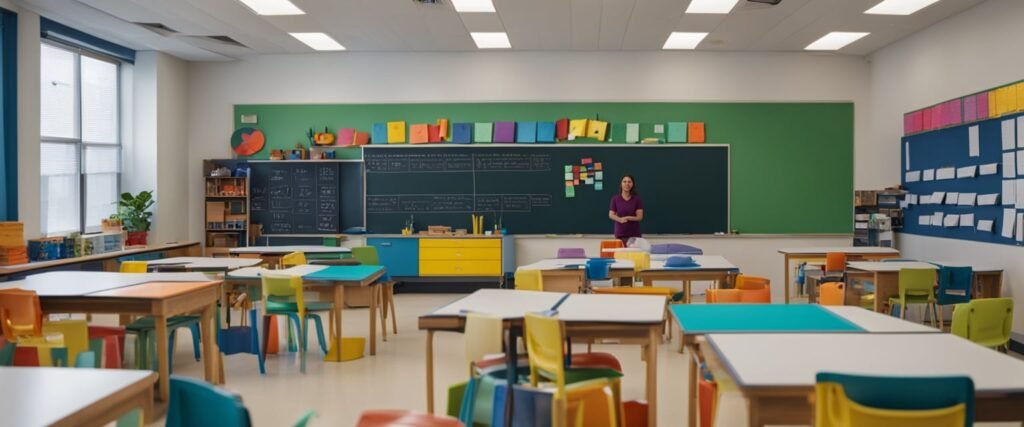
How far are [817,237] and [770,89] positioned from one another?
2.17 m

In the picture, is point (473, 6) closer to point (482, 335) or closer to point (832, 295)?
point (832, 295)

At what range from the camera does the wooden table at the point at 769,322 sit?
3.45 m

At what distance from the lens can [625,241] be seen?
9.34 metres

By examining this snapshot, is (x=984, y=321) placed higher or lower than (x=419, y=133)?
lower

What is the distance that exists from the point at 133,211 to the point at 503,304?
24.3ft

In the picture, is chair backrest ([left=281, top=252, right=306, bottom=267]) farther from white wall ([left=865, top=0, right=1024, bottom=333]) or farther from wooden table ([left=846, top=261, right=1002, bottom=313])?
white wall ([left=865, top=0, right=1024, bottom=333])

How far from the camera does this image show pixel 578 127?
10.8m

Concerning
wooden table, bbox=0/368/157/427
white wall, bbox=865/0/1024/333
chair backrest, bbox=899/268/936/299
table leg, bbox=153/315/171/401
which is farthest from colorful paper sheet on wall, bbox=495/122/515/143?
wooden table, bbox=0/368/157/427

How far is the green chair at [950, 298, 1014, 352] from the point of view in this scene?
4363 mm

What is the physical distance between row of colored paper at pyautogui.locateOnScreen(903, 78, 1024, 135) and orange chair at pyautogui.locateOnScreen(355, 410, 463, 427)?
714 centimetres

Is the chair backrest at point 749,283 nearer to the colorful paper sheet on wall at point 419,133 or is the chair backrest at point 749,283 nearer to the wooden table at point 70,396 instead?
the wooden table at point 70,396

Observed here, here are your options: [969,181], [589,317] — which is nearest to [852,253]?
[969,181]

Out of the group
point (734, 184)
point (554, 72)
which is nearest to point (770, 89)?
point (734, 184)

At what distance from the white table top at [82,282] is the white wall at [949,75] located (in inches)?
288
